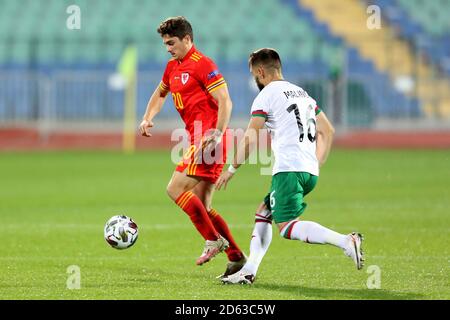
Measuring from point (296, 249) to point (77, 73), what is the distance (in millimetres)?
18265

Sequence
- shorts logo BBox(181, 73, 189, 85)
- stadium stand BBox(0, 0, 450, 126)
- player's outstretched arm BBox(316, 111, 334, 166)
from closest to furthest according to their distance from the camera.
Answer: player's outstretched arm BBox(316, 111, 334, 166) → shorts logo BBox(181, 73, 189, 85) → stadium stand BBox(0, 0, 450, 126)

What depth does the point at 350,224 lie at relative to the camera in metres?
12.5

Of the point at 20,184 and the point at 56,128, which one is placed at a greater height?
the point at 56,128

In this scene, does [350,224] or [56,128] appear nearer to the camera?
[350,224]

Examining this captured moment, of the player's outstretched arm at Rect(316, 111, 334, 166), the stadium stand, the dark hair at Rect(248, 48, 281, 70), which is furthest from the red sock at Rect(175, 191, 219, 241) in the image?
the stadium stand

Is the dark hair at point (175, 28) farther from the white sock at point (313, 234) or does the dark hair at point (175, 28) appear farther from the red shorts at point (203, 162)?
the white sock at point (313, 234)

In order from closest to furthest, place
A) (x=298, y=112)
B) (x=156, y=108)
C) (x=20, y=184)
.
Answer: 1. (x=298, y=112)
2. (x=156, y=108)
3. (x=20, y=184)

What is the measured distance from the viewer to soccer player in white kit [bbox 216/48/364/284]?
7.86 meters

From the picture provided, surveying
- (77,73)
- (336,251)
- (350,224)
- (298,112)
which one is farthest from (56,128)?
(298,112)

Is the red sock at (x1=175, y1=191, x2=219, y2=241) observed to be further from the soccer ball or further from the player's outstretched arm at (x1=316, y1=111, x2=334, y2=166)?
the player's outstretched arm at (x1=316, y1=111, x2=334, y2=166)

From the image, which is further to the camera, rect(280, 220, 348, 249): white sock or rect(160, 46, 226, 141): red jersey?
rect(160, 46, 226, 141): red jersey

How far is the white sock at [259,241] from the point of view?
818cm
